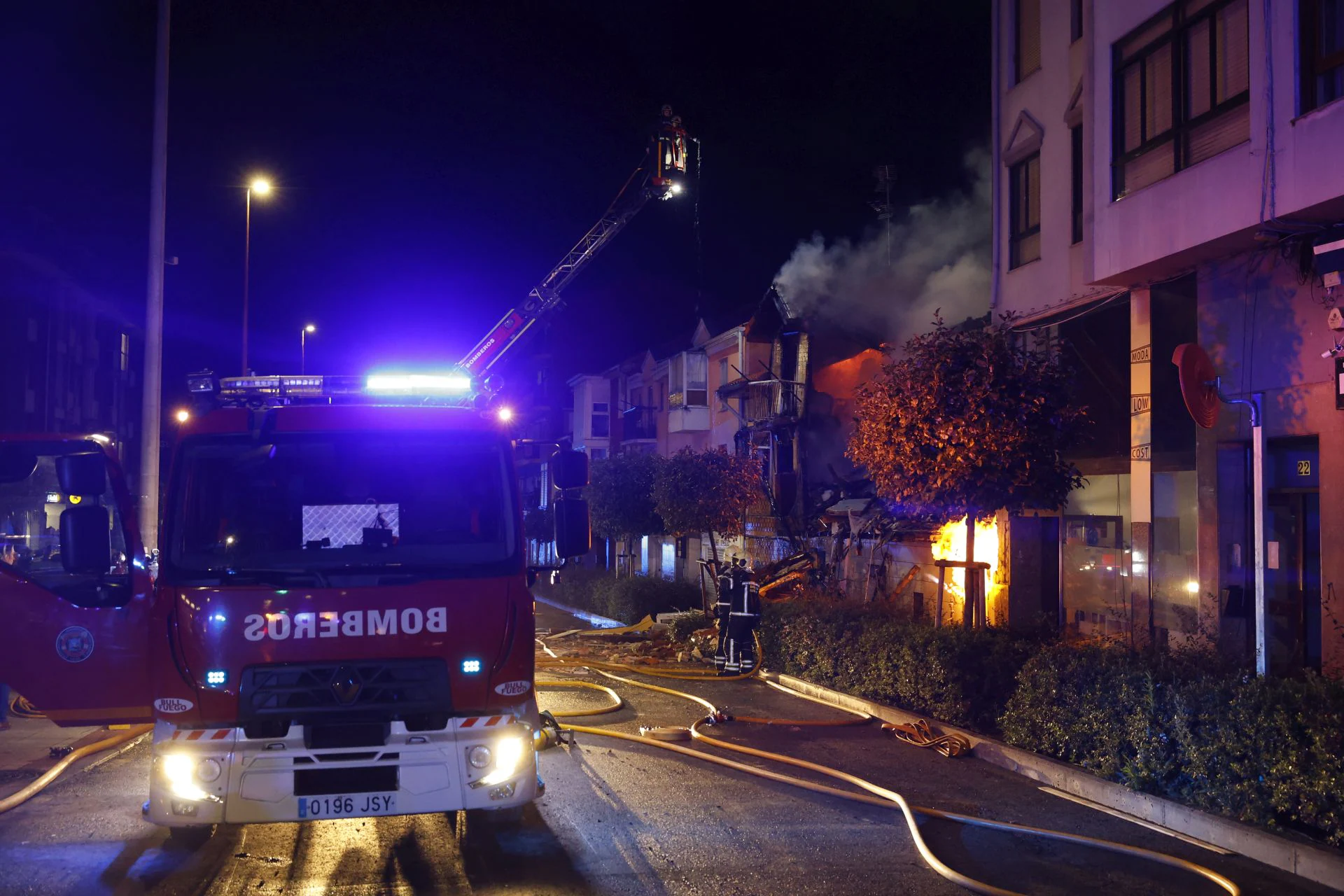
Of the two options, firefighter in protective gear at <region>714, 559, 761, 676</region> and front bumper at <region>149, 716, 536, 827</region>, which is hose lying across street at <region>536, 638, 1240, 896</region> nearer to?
firefighter in protective gear at <region>714, 559, 761, 676</region>

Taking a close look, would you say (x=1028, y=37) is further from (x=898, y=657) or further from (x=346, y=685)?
(x=346, y=685)

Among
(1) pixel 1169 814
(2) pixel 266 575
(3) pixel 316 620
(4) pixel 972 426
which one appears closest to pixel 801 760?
(1) pixel 1169 814

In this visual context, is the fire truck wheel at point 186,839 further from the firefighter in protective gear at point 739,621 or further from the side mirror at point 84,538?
the firefighter in protective gear at point 739,621

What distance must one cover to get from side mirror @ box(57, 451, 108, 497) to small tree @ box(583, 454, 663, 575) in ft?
74.6

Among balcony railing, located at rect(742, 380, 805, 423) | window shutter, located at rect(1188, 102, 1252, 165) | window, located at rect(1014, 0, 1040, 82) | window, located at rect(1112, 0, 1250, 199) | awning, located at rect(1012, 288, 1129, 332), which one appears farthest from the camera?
balcony railing, located at rect(742, 380, 805, 423)

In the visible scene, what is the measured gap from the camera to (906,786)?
893 cm

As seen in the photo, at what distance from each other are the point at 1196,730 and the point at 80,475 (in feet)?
25.3

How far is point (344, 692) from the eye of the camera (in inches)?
239

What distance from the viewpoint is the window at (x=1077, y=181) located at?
55.7 ft

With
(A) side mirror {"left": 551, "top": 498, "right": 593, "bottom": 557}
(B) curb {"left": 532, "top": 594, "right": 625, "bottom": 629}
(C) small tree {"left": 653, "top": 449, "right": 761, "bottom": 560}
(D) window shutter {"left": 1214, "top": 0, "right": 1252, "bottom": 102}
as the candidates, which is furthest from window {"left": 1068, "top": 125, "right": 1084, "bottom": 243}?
(A) side mirror {"left": 551, "top": 498, "right": 593, "bottom": 557}

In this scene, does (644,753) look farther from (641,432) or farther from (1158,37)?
(641,432)

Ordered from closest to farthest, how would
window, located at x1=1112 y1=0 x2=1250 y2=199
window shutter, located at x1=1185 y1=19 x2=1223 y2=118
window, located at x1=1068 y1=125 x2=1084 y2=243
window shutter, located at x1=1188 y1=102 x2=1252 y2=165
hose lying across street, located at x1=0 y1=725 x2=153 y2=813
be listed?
hose lying across street, located at x1=0 y1=725 x2=153 y2=813 → window shutter, located at x1=1188 y1=102 x2=1252 y2=165 → window, located at x1=1112 y1=0 x2=1250 y2=199 → window shutter, located at x1=1185 y1=19 x2=1223 y2=118 → window, located at x1=1068 y1=125 x2=1084 y2=243

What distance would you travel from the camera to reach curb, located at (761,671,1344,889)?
6.56 metres

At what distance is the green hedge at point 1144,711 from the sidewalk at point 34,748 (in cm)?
784
